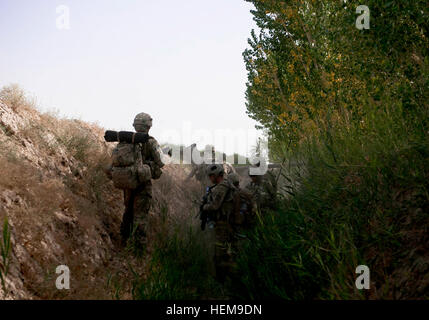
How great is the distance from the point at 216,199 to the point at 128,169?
1671 millimetres

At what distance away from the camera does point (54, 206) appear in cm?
513

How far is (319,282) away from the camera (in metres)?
3.07

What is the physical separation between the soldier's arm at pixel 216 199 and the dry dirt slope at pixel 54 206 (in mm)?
1567

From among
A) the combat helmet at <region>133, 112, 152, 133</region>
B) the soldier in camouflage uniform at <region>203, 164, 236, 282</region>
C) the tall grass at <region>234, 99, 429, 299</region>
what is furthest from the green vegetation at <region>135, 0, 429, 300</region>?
the combat helmet at <region>133, 112, 152, 133</region>

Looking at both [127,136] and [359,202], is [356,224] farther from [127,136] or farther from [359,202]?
[127,136]

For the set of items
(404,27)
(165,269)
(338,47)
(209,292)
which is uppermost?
(338,47)

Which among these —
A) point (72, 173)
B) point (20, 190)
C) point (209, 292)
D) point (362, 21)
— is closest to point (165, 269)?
point (209, 292)

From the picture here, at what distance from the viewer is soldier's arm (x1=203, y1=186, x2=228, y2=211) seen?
17.7 ft

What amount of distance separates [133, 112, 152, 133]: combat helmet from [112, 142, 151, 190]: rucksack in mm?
436

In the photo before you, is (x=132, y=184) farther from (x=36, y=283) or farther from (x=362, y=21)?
(x=362, y=21)

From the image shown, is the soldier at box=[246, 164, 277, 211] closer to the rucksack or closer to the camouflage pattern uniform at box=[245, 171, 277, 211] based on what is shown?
the camouflage pattern uniform at box=[245, 171, 277, 211]

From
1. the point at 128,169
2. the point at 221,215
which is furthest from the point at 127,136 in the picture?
the point at 221,215

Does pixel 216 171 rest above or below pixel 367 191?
above
